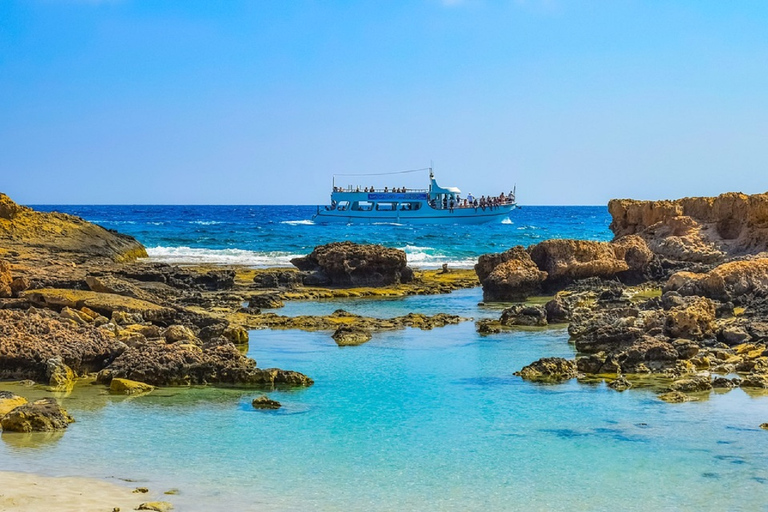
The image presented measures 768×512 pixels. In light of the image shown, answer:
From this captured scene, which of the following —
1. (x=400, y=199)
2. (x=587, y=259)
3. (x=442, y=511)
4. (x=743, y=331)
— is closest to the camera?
(x=442, y=511)

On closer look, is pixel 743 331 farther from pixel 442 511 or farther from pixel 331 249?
pixel 331 249

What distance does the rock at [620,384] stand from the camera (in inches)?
446

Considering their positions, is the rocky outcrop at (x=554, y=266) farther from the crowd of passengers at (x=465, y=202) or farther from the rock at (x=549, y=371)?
the crowd of passengers at (x=465, y=202)

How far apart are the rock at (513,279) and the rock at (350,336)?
7056 millimetres

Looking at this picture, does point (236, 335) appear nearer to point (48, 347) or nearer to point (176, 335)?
point (176, 335)

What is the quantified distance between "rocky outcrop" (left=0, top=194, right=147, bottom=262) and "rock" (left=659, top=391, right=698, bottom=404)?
20.3 meters

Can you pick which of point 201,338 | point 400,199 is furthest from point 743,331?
point 400,199

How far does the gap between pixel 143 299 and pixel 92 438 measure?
7.88 m

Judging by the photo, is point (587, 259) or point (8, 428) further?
point (587, 259)

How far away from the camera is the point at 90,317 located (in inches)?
548

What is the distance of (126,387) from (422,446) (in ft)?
13.3

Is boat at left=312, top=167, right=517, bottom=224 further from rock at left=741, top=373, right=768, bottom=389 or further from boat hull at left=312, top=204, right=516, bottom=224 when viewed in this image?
rock at left=741, top=373, right=768, bottom=389

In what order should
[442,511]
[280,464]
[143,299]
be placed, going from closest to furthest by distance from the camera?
[442,511] → [280,464] → [143,299]

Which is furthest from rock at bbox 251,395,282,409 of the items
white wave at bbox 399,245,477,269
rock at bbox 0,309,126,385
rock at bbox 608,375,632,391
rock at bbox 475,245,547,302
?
white wave at bbox 399,245,477,269
